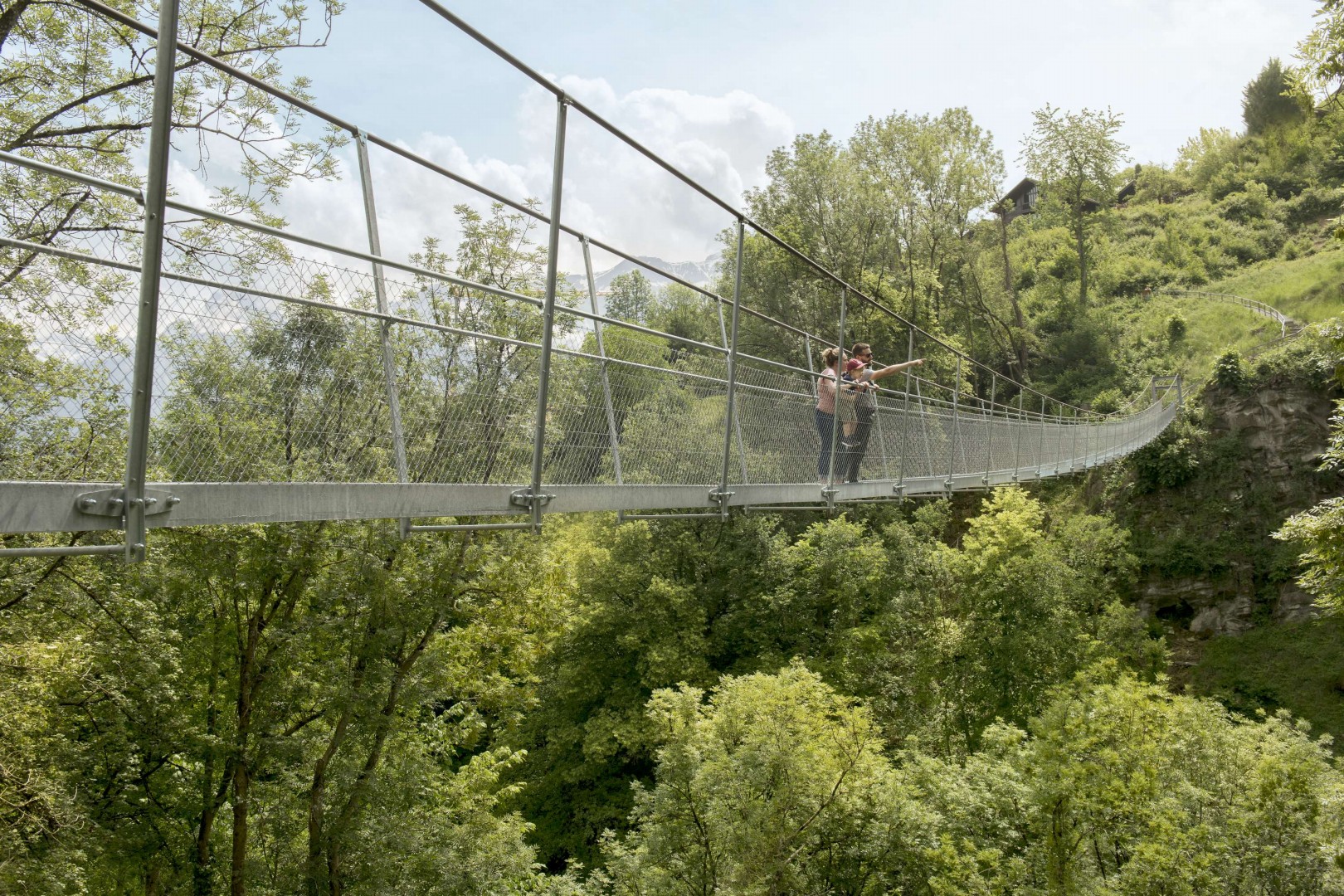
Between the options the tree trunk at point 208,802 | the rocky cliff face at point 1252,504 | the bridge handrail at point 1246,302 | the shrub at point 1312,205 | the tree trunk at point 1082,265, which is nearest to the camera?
the tree trunk at point 208,802

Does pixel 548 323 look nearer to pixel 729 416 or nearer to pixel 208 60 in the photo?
pixel 208 60

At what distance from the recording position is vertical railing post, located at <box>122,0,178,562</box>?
85.3 inches

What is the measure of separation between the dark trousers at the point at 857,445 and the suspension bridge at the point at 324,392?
0.97m

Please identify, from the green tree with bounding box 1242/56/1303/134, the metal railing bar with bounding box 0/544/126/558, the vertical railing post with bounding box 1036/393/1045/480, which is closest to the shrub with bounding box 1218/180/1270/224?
the green tree with bounding box 1242/56/1303/134

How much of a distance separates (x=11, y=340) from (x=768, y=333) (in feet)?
68.7

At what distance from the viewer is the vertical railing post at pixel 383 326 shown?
3.44m

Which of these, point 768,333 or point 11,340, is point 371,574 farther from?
point 768,333

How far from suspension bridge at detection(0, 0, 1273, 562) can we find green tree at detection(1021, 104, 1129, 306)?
30.3 m

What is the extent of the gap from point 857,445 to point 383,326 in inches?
170

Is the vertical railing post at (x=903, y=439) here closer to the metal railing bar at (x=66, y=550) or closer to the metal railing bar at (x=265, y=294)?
the metal railing bar at (x=265, y=294)

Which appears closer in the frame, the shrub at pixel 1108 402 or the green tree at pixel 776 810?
the green tree at pixel 776 810

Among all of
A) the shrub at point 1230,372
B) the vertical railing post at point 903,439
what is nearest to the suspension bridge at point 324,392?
the vertical railing post at point 903,439

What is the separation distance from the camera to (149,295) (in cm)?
224

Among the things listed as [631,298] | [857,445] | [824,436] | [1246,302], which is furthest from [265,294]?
[631,298]
